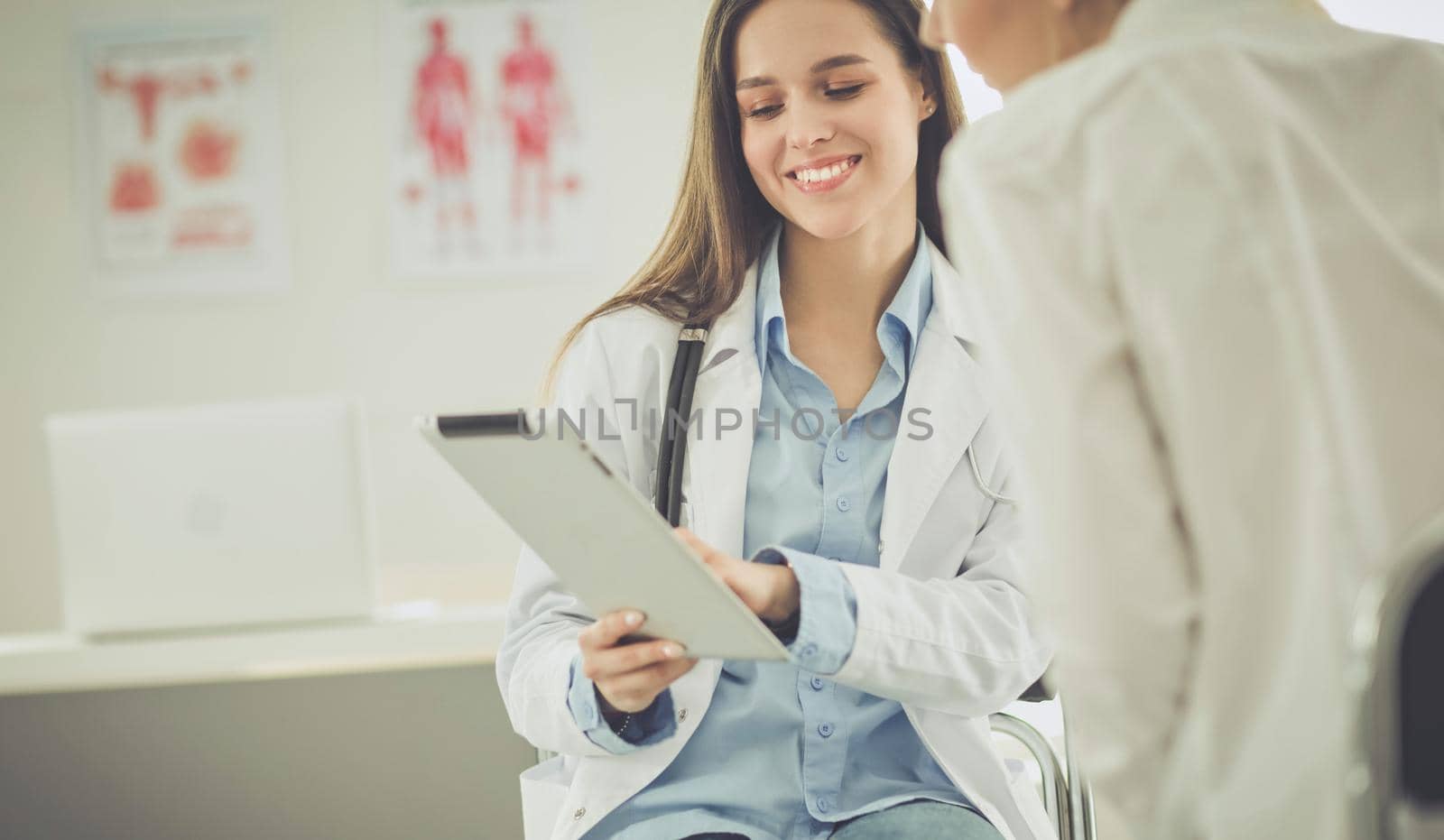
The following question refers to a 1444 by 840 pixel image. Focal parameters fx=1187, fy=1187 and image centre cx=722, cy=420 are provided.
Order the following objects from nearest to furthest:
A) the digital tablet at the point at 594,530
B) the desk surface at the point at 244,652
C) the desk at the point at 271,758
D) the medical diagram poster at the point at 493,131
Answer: the digital tablet at the point at 594,530 → the desk surface at the point at 244,652 → the desk at the point at 271,758 → the medical diagram poster at the point at 493,131

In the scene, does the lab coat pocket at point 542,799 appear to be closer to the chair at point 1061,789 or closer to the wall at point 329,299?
the chair at point 1061,789

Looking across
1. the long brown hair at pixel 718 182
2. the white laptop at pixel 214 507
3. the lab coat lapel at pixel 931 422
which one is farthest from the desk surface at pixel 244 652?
the lab coat lapel at pixel 931 422

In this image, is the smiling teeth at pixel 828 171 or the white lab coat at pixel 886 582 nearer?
the white lab coat at pixel 886 582

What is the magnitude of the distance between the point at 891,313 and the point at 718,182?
30cm

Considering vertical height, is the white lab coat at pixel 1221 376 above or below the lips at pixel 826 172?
below

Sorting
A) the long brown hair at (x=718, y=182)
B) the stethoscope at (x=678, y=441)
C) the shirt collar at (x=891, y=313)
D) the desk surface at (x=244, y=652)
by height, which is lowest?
the desk surface at (x=244, y=652)

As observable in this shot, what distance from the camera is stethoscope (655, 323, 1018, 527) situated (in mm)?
1447

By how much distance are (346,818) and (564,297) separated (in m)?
2.32

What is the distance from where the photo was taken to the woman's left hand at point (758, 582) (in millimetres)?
1107

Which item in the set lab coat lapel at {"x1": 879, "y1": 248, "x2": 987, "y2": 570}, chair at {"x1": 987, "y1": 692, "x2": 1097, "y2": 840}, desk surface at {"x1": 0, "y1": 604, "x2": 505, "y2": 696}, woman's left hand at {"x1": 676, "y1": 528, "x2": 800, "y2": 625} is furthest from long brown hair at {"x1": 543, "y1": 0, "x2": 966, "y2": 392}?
desk surface at {"x1": 0, "y1": 604, "x2": 505, "y2": 696}

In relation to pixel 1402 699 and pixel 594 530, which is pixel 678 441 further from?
pixel 1402 699


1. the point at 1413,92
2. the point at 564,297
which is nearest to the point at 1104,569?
the point at 1413,92

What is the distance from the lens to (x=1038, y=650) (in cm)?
137

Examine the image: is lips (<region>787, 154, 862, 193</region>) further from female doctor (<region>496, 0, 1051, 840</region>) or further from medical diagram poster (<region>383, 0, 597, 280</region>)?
medical diagram poster (<region>383, 0, 597, 280</region>)
